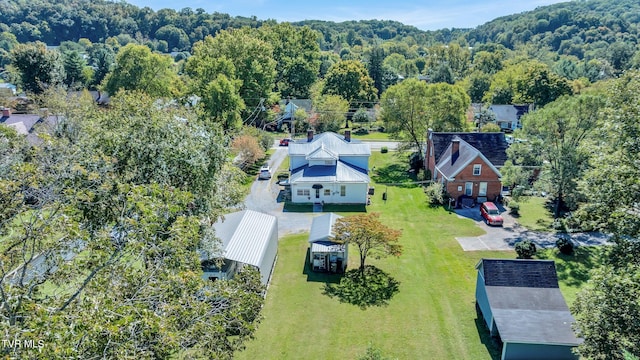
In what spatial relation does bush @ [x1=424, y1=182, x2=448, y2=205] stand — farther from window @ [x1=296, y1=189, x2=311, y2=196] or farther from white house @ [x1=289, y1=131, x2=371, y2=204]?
window @ [x1=296, y1=189, x2=311, y2=196]

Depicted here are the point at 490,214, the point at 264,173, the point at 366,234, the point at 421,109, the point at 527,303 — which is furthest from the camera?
the point at 421,109

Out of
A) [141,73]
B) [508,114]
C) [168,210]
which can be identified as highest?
[141,73]

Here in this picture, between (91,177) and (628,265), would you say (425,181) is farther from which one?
(91,177)

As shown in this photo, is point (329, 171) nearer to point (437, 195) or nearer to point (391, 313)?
point (437, 195)

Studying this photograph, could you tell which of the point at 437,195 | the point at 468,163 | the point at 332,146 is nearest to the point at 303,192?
the point at 332,146

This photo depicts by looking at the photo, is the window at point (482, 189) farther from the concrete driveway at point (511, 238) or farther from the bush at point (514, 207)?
the concrete driveway at point (511, 238)
